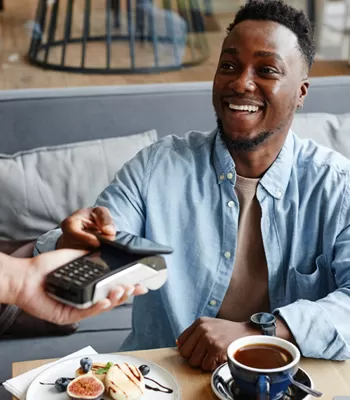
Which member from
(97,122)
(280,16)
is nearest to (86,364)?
(280,16)

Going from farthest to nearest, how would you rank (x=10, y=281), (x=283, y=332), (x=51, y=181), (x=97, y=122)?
(x=97, y=122) < (x=51, y=181) < (x=283, y=332) < (x=10, y=281)

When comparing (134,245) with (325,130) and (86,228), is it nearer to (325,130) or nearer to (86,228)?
(86,228)

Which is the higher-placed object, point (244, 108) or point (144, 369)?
point (244, 108)

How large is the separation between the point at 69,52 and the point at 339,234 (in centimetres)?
169

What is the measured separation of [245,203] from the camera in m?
1.69

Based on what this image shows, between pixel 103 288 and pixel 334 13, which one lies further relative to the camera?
pixel 334 13

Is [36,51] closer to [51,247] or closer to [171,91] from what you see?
[171,91]

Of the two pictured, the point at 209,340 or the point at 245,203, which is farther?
the point at 245,203

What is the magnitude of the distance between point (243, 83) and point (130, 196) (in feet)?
1.06

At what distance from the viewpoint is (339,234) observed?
A: 5.41ft

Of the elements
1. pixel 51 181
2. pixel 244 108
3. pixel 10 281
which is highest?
→ pixel 244 108

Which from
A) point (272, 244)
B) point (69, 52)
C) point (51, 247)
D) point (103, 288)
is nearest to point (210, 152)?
point (272, 244)

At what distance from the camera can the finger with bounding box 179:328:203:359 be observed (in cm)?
141

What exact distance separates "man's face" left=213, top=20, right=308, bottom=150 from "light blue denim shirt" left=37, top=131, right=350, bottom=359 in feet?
0.19
